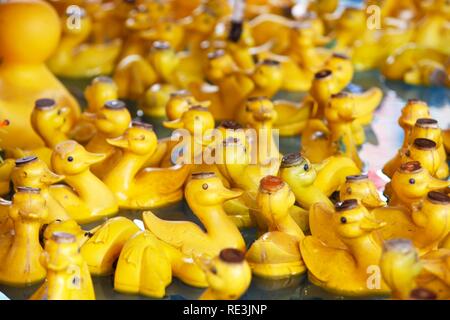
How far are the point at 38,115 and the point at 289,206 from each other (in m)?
0.74

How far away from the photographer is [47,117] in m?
2.12

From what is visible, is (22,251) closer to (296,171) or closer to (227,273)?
(227,273)

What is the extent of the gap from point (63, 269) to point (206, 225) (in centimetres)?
39

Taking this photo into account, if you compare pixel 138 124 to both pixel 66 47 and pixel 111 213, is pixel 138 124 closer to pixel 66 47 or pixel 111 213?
pixel 111 213

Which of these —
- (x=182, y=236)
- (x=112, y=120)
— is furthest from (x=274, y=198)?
(x=112, y=120)

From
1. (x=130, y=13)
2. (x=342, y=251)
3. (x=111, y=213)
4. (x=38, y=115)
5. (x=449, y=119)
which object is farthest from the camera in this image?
(x=130, y=13)

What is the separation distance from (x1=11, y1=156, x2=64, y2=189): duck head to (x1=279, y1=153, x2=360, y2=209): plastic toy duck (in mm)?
500

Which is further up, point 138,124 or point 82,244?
point 138,124

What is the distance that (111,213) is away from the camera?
6.51 feet

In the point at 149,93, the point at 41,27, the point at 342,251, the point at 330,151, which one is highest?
the point at 41,27

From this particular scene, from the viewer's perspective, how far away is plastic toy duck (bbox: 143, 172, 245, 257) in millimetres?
1729

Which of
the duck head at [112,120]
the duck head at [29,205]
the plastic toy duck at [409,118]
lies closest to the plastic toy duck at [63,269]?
the duck head at [29,205]

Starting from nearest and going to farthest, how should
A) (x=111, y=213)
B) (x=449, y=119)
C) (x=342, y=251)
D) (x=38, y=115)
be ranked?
1. (x=342, y=251)
2. (x=111, y=213)
3. (x=38, y=115)
4. (x=449, y=119)

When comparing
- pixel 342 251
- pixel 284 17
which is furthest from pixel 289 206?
pixel 284 17
